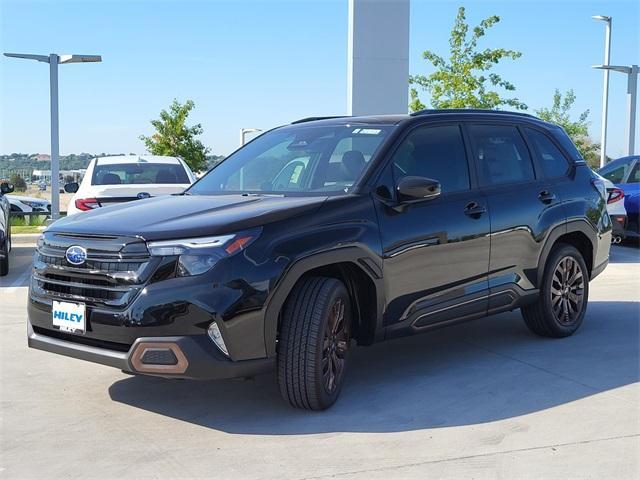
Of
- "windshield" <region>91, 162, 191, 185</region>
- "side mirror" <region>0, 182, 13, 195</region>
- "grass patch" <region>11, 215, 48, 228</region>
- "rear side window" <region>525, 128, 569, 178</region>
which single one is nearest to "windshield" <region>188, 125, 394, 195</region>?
"rear side window" <region>525, 128, 569, 178</region>

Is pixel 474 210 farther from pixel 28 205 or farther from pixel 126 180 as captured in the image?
pixel 28 205

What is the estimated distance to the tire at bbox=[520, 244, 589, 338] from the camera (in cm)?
601

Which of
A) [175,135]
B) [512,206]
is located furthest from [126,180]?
[175,135]

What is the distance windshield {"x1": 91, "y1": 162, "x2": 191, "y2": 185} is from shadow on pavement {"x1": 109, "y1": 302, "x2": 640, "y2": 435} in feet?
16.7

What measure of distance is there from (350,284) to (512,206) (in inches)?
64.7

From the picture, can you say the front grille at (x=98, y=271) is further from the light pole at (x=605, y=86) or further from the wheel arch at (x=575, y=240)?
the light pole at (x=605, y=86)

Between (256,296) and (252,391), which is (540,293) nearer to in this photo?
(252,391)

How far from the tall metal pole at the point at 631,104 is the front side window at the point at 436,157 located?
63.5ft

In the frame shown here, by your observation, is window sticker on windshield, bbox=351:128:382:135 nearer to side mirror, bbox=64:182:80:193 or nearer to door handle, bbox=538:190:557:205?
door handle, bbox=538:190:557:205

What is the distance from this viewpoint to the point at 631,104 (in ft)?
74.9

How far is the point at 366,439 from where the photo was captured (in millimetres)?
4043

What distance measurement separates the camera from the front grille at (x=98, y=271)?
13.0 ft

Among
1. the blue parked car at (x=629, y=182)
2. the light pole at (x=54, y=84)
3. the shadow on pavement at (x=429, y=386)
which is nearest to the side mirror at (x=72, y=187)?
the shadow on pavement at (x=429, y=386)

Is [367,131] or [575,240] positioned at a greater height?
[367,131]
